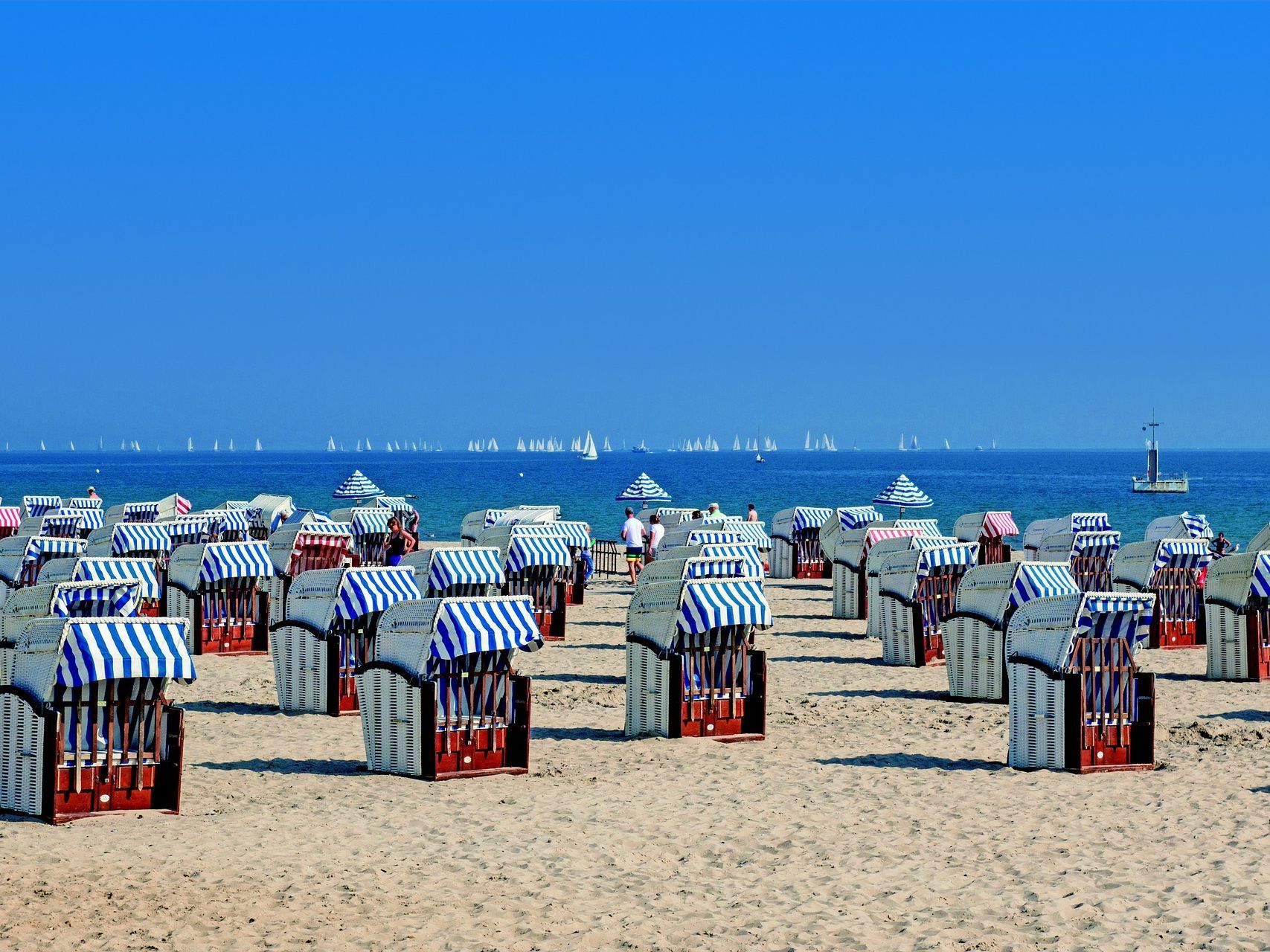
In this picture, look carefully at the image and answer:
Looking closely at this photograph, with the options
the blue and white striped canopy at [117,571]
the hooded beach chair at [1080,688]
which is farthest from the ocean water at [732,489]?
the hooded beach chair at [1080,688]

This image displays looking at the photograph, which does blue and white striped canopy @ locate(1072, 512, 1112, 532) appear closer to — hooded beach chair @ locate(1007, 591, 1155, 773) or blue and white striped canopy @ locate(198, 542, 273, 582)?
blue and white striped canopy @ locate(198, 542, 273, 582)

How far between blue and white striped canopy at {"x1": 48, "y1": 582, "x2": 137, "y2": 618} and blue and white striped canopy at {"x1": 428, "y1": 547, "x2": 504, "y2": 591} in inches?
145

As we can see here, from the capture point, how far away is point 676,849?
31.0 ft

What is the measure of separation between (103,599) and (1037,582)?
882 centimetres

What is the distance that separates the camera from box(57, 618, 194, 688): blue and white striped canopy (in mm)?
9758

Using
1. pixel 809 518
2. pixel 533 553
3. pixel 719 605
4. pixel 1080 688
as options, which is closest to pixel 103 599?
pixel 719 605

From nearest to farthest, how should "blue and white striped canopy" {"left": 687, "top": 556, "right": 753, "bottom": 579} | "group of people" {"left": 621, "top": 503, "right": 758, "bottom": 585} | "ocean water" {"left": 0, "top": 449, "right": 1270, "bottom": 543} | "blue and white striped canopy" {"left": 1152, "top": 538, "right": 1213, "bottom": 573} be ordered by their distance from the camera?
"blue and white striped canopy" {"left": 687, "top": 556, "right": 753, "bottom": 579} → "blue and white striped canopy" {"left": 1152, "top": 538, "right": 1213, "bottom": 573} → "group of people" {"left": 621, "top": 503, "right": 758, "bottom": 585} → "ocean water" {"left": 0, "top": 449, "right": 1270, "bottom": 543}

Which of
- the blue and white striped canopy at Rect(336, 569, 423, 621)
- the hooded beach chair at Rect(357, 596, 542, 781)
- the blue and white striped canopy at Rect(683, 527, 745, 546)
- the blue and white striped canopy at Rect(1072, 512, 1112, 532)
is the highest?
the blue and white striped canopy at Rect(1072, 512, 1112, 532)

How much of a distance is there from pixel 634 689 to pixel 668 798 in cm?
259

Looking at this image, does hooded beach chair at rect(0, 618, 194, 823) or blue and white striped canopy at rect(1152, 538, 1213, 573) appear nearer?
hooded beach chair at rect(0, 618, 194, 823)

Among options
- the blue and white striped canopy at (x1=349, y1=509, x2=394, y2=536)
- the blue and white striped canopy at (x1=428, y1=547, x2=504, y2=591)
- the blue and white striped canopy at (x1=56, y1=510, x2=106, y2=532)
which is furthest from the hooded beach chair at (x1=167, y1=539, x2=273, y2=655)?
the blue and white striped canopy at (x1=56, y1=510, x2=106, y2=532)

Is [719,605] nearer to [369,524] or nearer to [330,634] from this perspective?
[330,634]

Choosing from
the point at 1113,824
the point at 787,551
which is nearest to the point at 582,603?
the point at 787,551

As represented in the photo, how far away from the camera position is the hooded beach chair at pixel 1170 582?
795 inches
